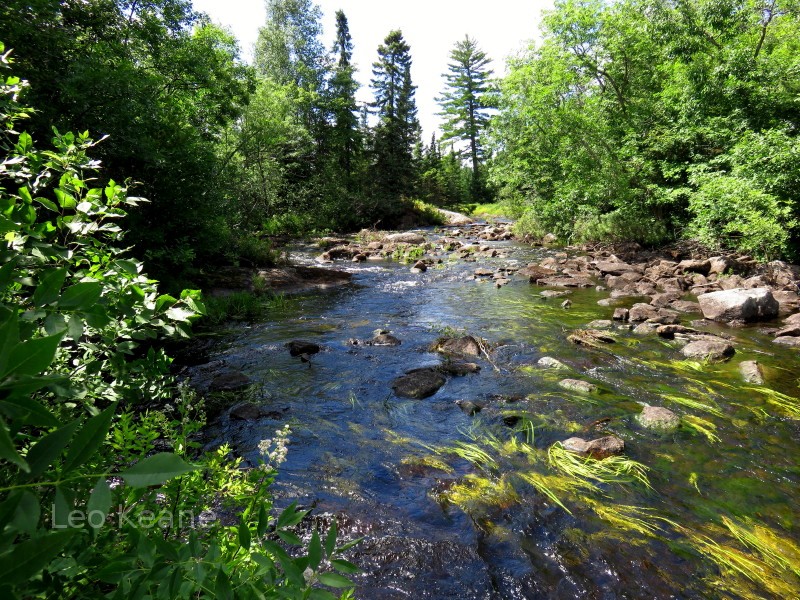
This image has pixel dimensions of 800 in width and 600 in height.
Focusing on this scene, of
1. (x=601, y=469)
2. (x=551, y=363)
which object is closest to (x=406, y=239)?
(x=551, y=363)

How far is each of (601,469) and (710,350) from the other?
4.61 m

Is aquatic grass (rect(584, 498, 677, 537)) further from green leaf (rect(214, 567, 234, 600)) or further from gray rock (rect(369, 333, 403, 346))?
gray rock (rect(369, 333, 403, 346))

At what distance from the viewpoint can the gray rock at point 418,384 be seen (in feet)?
20.9

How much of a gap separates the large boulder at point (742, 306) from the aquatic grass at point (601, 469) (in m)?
6.99

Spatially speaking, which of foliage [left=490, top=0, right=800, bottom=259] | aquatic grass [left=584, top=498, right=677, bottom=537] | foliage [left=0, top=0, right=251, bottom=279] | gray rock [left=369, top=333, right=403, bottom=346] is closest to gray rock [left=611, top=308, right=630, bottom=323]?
gray rock [left=369, top=333, right=403, bottom=346]

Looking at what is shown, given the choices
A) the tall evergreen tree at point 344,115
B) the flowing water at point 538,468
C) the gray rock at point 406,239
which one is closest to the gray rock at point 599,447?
the flowing water at point 538,468

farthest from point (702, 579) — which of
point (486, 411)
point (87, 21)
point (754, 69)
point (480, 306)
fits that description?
point (754, 69)

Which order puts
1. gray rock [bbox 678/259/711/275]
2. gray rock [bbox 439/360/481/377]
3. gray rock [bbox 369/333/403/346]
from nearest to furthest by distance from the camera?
gray rock [bbox 439/360/481/377] → gray rock [bbox 369/333/403/346] → gray rock [bbox 678/259/711/275]

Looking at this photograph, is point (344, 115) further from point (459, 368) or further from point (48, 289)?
point (48, 289)

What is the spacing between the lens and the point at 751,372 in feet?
22.0

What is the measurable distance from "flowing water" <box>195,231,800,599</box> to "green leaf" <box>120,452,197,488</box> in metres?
2.96

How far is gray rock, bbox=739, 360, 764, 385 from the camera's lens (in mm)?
6543

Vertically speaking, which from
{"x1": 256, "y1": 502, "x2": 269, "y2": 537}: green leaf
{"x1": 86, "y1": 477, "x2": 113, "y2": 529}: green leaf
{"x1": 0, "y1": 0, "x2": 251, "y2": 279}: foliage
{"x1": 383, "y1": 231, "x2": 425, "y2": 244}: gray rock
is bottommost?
{"x1": 383, "y1": 231, "x2": 425, "y2": 244}: gray rock

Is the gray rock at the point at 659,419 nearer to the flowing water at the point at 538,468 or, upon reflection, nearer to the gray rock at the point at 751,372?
the flowing water at the point at 538,468
